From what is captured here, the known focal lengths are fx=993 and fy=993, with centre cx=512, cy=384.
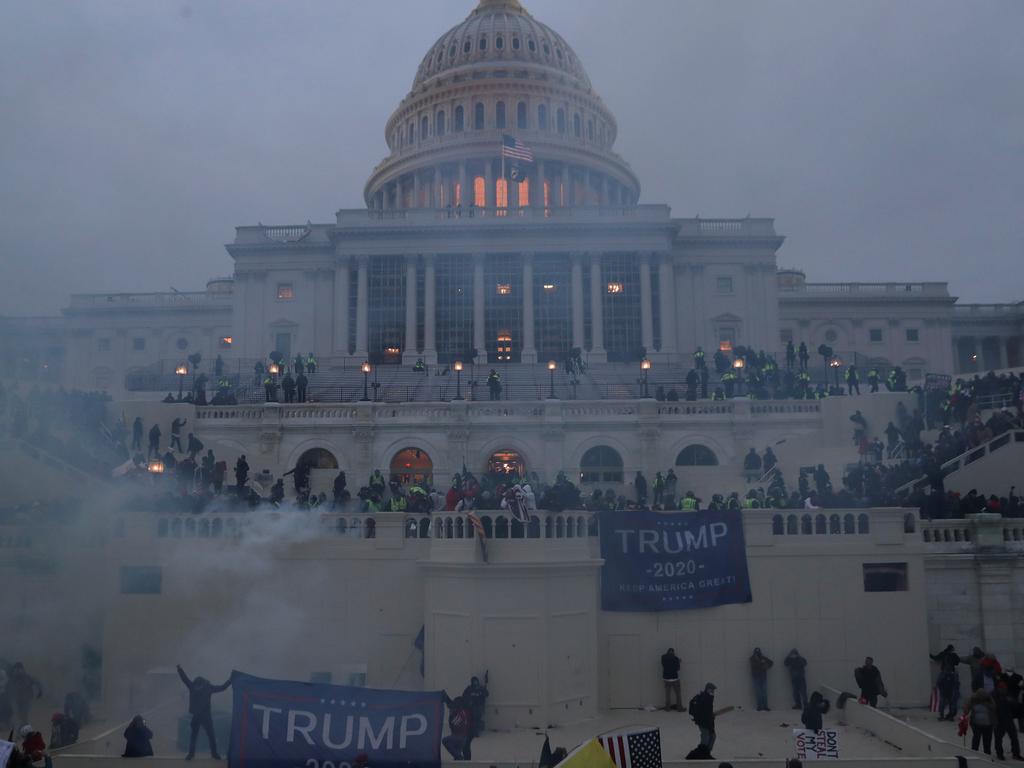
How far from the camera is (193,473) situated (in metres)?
31.0

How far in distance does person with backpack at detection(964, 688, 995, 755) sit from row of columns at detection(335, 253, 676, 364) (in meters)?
44.7

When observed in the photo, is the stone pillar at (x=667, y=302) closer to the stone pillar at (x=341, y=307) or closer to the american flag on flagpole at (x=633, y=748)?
the stone pillar at (x=341, y=307)

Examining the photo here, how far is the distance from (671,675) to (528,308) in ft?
140

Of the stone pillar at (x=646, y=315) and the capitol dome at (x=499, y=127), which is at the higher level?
the capitol dome at (x=499, y=127)

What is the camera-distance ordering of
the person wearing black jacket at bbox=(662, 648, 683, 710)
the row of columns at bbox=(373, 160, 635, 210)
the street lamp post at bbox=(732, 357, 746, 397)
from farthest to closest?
the row of columns at bbox=(373, 160, 635, 210), the street lamp post at bbox=(732, 357, 746, 397), the person wearing black jacket at bbox=(662, 648, 683, 710)

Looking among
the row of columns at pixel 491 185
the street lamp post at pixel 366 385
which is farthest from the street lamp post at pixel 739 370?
the row of columns at pixel 491 185

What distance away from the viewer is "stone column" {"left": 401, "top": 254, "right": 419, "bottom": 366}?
6173 centimetres

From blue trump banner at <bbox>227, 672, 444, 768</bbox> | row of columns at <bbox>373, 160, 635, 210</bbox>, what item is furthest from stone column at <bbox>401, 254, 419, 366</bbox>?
blue trump banner at <bbox>227, 672, 444, 768</bbox>

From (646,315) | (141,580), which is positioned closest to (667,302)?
(646,315)

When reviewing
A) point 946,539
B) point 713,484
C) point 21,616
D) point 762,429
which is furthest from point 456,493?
point 762,429

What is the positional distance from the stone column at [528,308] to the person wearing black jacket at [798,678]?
40.6 meters

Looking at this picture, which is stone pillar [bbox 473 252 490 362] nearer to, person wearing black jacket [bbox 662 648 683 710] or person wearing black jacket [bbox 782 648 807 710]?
person wearing black jacket [bbox 662 648 683 710]

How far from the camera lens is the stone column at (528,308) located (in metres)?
61.4

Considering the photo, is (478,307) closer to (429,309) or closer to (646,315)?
(429,309)
